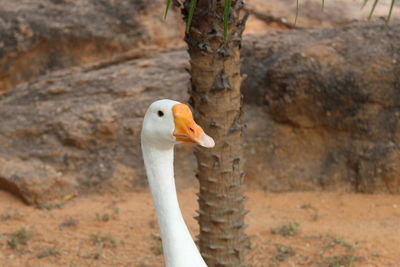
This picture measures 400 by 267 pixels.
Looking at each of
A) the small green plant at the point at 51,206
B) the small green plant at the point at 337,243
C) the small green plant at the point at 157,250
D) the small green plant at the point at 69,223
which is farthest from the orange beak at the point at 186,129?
the small green plant at the point at 51,206

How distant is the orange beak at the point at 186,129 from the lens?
7.86ft

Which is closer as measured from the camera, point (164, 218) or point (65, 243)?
point (164, 218)

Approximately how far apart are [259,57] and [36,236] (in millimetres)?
2792

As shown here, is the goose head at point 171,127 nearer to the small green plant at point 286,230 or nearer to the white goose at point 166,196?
the white goose at point 166,196

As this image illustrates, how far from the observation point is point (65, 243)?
4.64m

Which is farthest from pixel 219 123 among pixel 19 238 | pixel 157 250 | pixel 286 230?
pixel 19 238

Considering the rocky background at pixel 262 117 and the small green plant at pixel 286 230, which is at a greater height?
the rocky background at pixel 262 117

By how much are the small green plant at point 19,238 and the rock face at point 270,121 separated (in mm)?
850

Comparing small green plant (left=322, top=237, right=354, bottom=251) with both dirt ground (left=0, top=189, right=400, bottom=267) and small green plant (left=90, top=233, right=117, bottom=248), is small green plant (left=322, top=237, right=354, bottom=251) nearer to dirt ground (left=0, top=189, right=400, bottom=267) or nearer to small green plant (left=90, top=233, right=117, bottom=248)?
dirt ground (left=0, top=189, right=400, bottom=267)

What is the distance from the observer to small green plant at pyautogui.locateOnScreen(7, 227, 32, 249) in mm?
4473

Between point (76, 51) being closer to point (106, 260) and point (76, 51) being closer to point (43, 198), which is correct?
point (43, 198)

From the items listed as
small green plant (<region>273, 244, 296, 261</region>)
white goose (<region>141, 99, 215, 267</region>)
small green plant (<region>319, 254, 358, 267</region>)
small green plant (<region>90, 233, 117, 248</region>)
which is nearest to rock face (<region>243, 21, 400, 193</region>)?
small green plant (<region>273, 244, 296, 261</region>)

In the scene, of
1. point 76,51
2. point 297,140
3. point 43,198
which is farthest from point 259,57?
point 76,51

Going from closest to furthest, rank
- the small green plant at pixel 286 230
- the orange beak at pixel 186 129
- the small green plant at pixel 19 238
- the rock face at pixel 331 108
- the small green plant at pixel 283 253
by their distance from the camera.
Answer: the orange beak at pixel 186 129 → the small green plant at pixel 283 253 → the small green plant at pixel 19 238 → the small green plant at pixel 286 230 → the rock face at pixel 331 108
